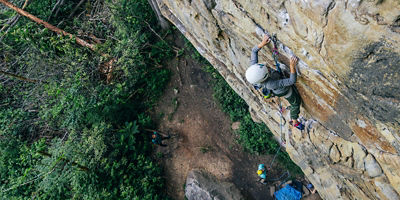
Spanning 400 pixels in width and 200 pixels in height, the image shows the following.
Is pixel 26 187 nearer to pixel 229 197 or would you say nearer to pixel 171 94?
pixel 171 94

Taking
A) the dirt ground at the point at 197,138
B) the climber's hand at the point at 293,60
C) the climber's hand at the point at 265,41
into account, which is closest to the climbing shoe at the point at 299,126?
the climber's hand at the point at 293,60

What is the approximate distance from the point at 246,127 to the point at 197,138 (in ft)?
6.58

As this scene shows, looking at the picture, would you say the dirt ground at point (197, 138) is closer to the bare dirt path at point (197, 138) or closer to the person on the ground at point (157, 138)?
the bare dirt path at point (197, 138)

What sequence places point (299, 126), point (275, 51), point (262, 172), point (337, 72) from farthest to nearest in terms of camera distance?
point (262, 172) → point (299, 126) → point (275, 51) → point (337, 72)

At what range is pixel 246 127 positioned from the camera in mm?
9422

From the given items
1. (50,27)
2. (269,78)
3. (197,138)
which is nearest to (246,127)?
(197,138)

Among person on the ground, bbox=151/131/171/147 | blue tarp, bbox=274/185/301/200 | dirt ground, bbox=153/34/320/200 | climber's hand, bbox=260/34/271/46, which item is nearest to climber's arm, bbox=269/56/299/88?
climber's hand, bbox=260/34/271/46

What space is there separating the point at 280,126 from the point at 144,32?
6.94m

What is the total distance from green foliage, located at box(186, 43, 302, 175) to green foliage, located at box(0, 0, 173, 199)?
3.04 meters

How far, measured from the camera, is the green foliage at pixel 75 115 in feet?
26.1

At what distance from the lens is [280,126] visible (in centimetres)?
670

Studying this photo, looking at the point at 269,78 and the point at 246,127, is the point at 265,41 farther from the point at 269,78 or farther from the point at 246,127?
the point at 246,127

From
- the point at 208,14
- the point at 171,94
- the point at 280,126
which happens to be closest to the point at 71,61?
the point at 171,94

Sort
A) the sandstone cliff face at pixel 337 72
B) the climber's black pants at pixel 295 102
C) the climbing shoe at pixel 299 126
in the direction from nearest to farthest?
the sandstone cliff face at pixel 337 72
the climber's black pants at pixel 295 102
the climbing shoe at pixel 299 126
